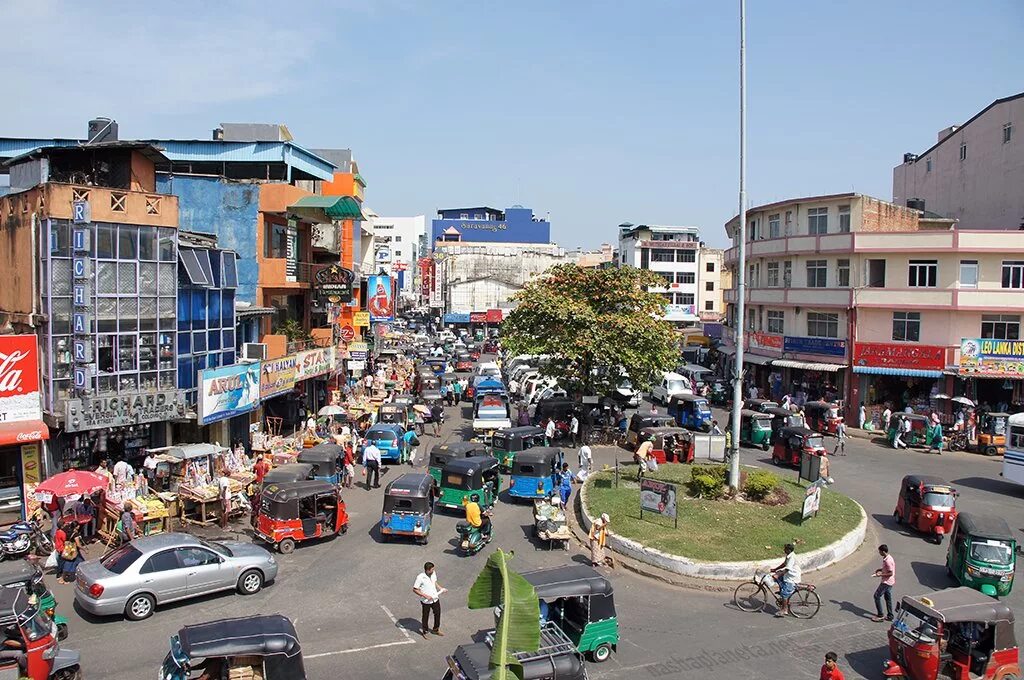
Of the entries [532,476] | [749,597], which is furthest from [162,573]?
[749,597]

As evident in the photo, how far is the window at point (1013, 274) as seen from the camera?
35.8 m

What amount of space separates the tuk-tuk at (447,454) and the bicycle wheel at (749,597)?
9303 mm

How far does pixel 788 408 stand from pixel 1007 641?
939 inches

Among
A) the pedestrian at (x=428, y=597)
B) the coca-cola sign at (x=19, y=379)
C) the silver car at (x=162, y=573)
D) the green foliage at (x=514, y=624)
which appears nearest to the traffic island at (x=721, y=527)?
the pedestrian at (x=428, y=597)

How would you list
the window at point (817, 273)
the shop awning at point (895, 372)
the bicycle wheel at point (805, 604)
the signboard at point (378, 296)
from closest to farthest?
the bicycle wheel at point (805, 604) → the shop awning at point (895, 372) → the window at point (817, 273) → the signboard at point (378, 296)

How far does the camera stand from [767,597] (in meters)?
16.0

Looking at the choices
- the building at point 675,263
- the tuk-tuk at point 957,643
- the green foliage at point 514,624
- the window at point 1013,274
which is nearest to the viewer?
the green foliage at point 514,624

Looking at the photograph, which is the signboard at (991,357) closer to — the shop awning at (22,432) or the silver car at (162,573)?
the silver car at (162,573)

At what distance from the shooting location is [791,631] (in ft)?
47.4

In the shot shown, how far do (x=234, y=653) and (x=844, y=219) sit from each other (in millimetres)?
38818

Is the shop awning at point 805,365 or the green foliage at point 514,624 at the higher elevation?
the green foliage at point 514,624

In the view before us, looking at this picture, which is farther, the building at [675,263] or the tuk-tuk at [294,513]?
the building at [675,263]

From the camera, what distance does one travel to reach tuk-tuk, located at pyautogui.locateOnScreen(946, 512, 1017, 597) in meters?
16.0

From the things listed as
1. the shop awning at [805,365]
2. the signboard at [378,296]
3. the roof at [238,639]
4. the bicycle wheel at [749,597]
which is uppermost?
the signboard at [378,296]
